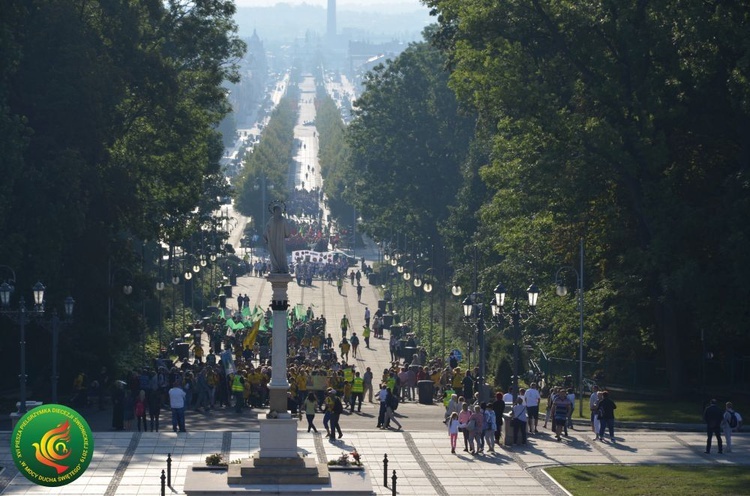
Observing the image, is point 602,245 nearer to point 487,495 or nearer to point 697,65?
point 697,65

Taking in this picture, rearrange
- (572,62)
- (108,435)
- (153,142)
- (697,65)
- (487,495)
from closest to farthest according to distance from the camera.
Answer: (487,495) < (108,435) < (697,65) < (572,62) < (153,142)

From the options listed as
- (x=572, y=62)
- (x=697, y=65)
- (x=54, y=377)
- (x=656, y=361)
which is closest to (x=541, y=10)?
(x=572, y=62)

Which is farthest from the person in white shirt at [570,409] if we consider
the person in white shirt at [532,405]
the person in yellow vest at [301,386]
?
the person in yellow vest at [301,386]

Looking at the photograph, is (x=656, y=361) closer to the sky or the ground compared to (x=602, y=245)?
closer to the ground

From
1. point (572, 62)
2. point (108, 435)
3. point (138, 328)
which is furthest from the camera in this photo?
point (138, 328)

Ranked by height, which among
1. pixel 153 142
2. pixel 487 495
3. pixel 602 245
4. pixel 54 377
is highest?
pixel 153 142

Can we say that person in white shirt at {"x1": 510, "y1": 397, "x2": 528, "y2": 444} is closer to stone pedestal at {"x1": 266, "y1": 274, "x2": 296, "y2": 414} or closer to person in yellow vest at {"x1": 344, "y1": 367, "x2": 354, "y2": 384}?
stone pedestal at {"x1": 266, "y1": 274, "x2": 296, "y2": 414}

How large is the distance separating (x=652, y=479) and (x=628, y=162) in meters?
15.2

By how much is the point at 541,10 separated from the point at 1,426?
22.5m

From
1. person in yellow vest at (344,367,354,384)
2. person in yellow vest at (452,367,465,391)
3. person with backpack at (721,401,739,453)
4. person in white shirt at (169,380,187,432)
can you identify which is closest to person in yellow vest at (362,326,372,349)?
person in yellow vest at (452,367,465,391)

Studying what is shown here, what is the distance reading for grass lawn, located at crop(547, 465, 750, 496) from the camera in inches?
1495

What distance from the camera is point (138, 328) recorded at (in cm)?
6166

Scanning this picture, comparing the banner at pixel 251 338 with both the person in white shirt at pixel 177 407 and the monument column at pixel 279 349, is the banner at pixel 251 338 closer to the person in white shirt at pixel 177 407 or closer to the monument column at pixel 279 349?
the person in white shirt at pixel 177 407

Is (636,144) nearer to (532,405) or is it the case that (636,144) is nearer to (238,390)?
(532,405)
